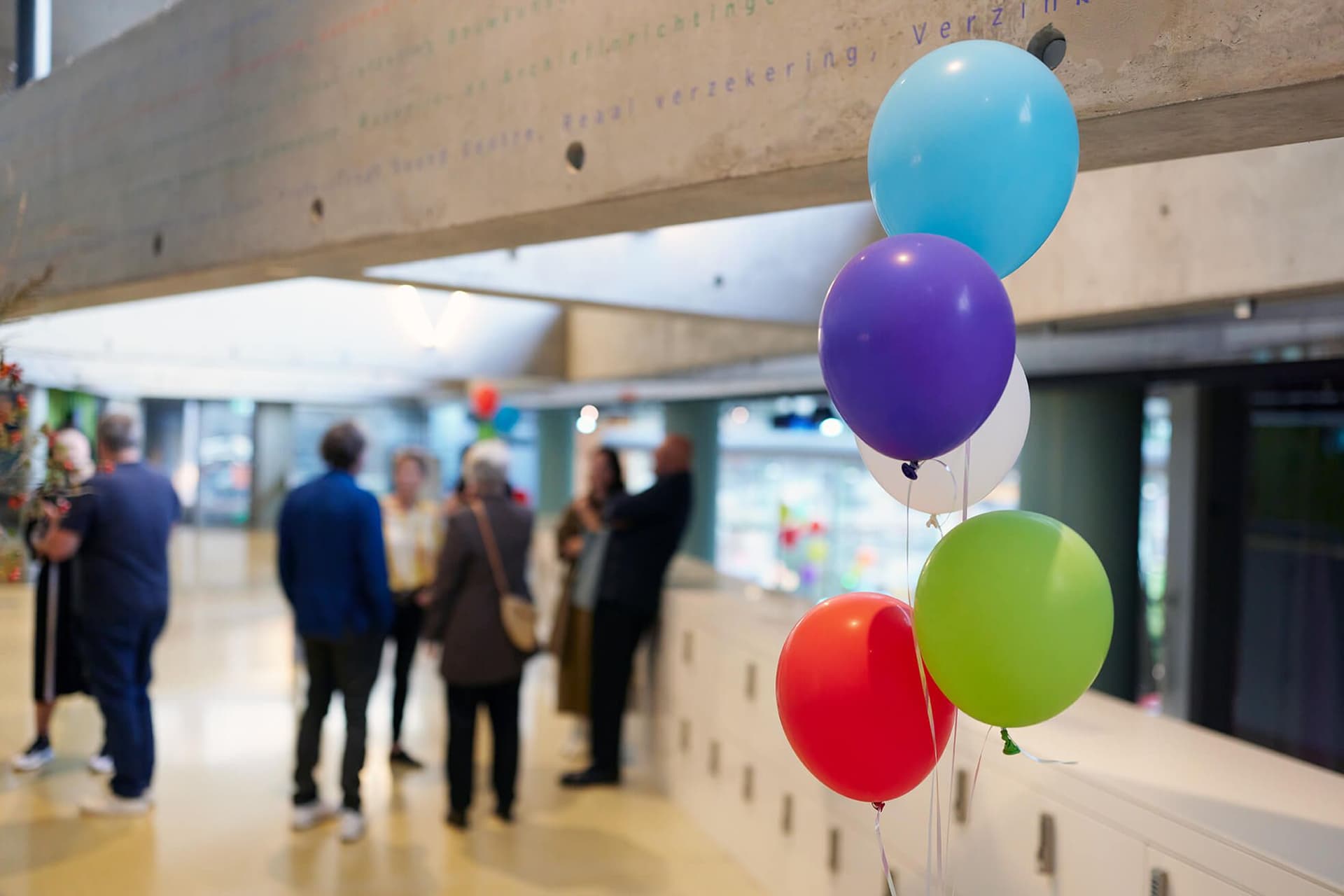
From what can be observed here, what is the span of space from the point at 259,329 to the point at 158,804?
4.28 m

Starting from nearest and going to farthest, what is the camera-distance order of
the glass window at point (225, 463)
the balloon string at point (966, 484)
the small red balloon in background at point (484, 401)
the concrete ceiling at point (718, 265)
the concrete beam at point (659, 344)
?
1. the balloon string at point (966, 484)
2. the concrete ceiling at point (718, 265)
3. the concrete beam at point (659, 344)
4. the small red balloon in background at point (484, 401)
5. the glass window at point (225, 463)

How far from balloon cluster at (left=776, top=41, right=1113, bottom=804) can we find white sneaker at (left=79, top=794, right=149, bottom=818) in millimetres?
3593

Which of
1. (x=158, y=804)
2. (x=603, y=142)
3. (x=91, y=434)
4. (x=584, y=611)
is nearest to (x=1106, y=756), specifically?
(x=603, y=142)

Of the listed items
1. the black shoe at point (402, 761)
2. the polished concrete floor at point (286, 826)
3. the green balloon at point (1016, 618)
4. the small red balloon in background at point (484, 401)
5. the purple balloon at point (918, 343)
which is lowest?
the polished concrete floor at point (286, 826)

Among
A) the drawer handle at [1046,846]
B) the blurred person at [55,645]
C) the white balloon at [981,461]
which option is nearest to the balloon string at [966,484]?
the white balloon at [981,461]

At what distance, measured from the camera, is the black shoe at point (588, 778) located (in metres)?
4.71

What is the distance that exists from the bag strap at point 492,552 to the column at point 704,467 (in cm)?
622

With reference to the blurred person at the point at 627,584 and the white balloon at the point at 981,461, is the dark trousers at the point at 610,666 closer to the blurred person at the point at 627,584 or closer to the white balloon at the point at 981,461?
the blurred person at the point at 627,584

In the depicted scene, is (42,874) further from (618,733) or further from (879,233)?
(879,233)

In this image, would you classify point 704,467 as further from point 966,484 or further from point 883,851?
point 883,851

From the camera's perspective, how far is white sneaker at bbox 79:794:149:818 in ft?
13.5

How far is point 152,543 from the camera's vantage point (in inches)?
163

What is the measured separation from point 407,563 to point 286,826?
1249 millimetres

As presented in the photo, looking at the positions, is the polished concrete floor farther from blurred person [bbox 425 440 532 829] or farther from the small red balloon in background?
the small red balloon in background
